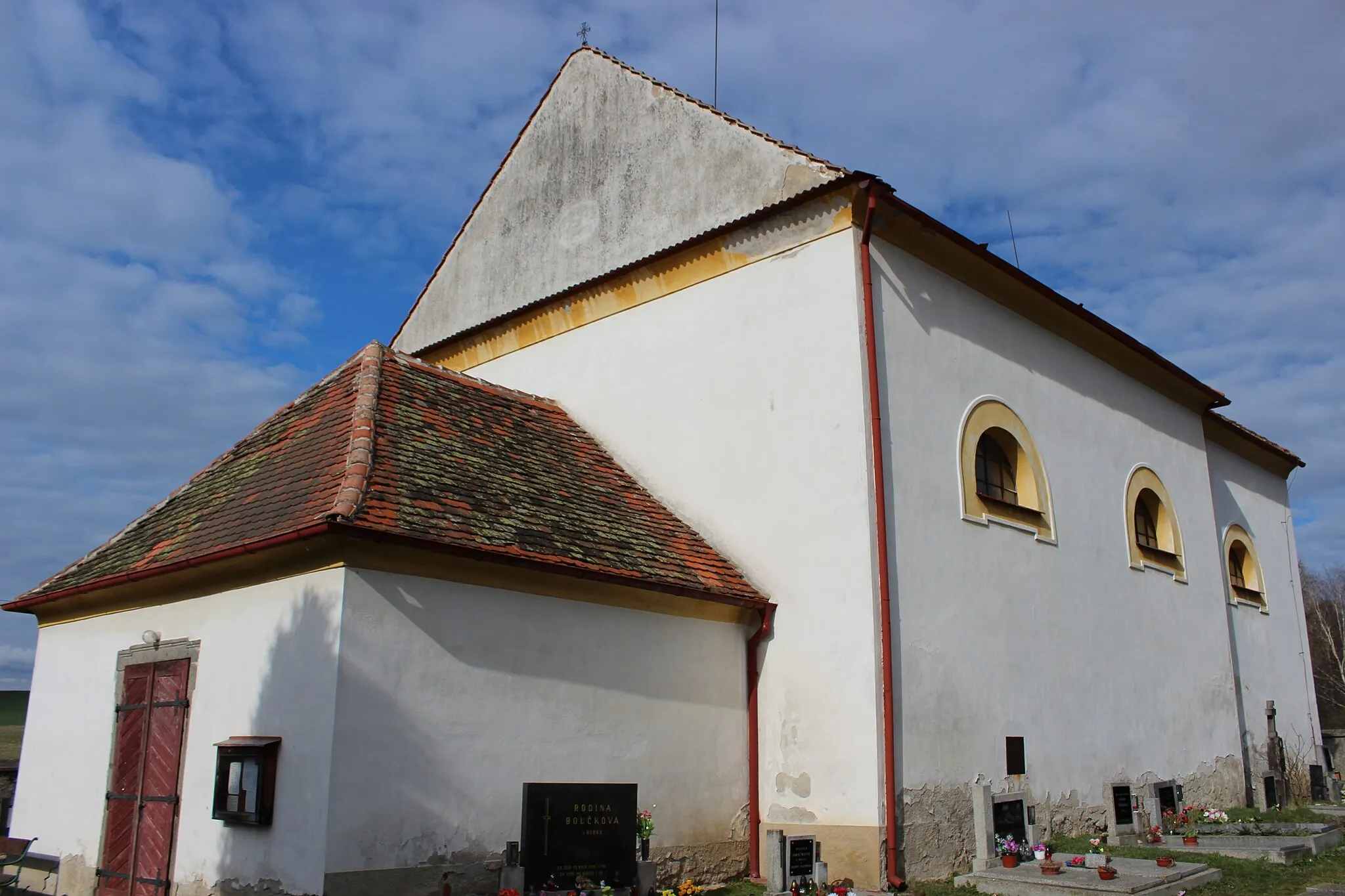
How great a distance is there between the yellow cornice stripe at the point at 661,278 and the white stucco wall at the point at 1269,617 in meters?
11.7

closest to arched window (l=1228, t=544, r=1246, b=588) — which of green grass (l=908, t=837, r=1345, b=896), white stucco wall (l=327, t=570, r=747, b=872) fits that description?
green grass (l=908, t=837, r=1345, b=896)

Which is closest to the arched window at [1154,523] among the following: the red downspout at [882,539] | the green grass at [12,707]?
the red downspout at [882,539]

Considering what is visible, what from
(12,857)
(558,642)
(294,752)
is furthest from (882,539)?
(12,857)

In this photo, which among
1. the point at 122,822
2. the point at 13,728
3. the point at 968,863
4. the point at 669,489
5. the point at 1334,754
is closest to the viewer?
the point at 122,822

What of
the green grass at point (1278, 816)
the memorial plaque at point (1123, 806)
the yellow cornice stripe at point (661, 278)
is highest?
the yellow cornice stripe at point (661, 278)

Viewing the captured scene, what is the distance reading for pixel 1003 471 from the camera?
13.9m

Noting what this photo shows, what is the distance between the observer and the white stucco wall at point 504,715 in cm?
855

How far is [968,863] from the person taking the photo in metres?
11.1

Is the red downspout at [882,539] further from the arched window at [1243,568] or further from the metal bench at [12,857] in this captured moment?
the arched window at [1243,568]

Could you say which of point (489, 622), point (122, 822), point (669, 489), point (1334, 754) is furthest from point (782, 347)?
point (1334, 754)

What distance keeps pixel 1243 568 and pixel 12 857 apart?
67.3 ft

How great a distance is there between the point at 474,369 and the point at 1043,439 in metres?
8.25

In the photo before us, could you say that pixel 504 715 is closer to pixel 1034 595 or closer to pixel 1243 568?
pixel 1034 595

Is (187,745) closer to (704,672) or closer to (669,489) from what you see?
(704,672)
